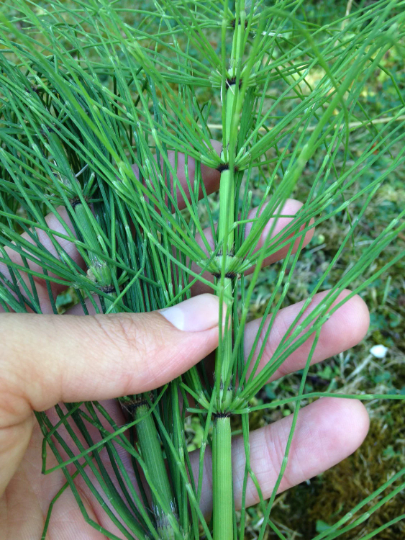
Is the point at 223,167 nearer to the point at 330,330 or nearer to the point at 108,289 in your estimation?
the point at 108,289

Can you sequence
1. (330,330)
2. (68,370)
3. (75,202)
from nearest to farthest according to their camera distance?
(68,370), (75,202), (330,330)

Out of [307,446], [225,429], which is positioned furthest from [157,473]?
[307,446]

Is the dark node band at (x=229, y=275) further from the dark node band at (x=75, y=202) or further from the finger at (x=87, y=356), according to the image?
the dark node band at (x=75, y=202)

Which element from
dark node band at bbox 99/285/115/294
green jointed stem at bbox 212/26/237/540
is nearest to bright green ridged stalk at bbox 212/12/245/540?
green jointed stem at bbox 212/26/237/540

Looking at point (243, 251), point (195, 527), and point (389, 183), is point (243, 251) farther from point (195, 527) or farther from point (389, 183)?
point (389, 183)

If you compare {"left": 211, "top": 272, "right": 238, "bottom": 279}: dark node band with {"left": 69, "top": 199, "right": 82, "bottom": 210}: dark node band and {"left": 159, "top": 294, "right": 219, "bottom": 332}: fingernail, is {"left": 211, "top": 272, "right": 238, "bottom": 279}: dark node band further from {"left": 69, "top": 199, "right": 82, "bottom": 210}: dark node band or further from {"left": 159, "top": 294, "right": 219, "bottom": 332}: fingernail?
{"left": 69, "top": 199, "right": 82, "bottom": 210}: dark node band

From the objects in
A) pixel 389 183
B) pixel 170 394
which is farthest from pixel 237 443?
pixel 389 183

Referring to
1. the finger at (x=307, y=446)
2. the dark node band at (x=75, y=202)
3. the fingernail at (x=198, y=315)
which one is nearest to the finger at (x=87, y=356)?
the fingernail at (x=198, y=315)
